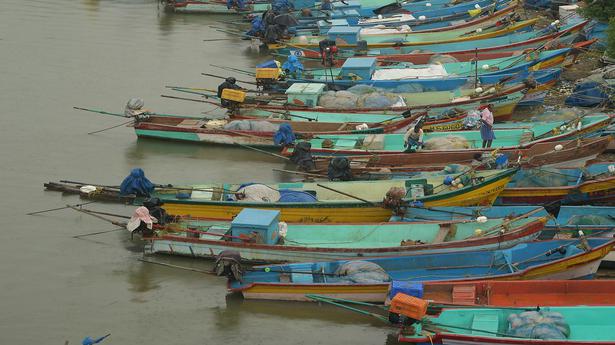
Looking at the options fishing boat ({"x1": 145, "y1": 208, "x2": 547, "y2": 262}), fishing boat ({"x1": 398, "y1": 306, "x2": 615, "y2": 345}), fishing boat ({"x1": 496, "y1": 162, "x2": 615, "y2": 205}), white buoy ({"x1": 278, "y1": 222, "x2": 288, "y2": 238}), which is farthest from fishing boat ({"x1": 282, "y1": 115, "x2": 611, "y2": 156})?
fishing boat ({"x1": 398, "y1": 306, "x2": 615, "y2": 345})

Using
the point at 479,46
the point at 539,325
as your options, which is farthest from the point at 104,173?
the point at 479,46

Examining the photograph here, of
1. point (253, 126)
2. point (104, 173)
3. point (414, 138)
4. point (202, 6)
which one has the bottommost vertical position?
point (104, 173)

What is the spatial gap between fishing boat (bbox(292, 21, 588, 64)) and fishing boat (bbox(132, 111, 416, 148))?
5.32 m

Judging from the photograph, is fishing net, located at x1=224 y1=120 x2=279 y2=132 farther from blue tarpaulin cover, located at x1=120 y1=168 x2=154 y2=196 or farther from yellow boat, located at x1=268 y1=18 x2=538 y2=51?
yellow boat, located at x1=268 y1=18 x2=538 y2=51

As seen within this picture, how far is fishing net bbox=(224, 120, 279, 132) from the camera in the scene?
1952 centimetres

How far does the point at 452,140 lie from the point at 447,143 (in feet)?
0.49

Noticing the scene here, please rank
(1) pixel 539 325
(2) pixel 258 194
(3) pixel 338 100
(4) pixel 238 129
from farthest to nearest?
(3) pixel 338 100
(4) pixel 238 129
(2) pixel 258 194
(1) pixel 539 325

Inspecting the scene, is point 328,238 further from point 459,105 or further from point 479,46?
point 479,46

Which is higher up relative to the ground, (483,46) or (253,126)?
(483,46)

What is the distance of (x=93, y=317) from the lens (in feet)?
43.4

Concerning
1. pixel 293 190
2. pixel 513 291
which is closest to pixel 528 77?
pixel 293 190

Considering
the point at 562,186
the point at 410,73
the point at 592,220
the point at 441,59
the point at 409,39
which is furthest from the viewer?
the point at 409,39

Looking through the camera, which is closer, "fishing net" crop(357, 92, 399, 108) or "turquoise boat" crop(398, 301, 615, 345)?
"turquoise boat" crop(398, 301, 615, 345)

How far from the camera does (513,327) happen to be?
11.2 meters
